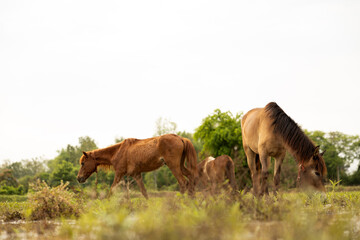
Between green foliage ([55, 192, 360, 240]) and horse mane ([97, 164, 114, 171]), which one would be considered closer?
green foliage ([55, 192, 360, 240])

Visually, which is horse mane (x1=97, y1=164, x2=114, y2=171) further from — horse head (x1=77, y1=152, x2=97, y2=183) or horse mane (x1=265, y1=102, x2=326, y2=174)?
horse mane (x1=265, y1=102, x2=326, y2=174)

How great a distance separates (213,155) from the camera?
93.9ft

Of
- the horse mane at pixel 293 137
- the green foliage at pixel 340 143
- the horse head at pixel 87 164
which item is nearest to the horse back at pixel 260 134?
the horse mane at pixel 293 137

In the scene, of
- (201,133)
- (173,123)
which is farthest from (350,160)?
(201,133)

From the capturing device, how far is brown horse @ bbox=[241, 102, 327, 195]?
7527 mm

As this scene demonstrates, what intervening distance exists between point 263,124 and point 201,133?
20.8 m

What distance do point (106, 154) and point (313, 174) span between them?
7.03 m

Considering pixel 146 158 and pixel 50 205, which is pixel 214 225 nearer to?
pixel 50 205

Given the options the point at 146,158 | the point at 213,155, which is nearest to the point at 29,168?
the point at 213,155

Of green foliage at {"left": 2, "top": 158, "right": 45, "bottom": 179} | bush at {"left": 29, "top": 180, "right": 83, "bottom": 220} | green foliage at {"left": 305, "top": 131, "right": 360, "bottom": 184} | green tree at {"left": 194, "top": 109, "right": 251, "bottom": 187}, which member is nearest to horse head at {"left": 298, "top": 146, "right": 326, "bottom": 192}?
bush at {"left": 29, "top": 180, "right": 83, "bottom": 220}

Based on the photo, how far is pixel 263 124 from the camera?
913cm

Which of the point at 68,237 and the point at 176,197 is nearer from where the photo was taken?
the point at 68,237

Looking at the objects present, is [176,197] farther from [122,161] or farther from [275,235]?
[122,161]

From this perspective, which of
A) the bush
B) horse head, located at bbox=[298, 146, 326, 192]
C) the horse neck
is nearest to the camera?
the bush
